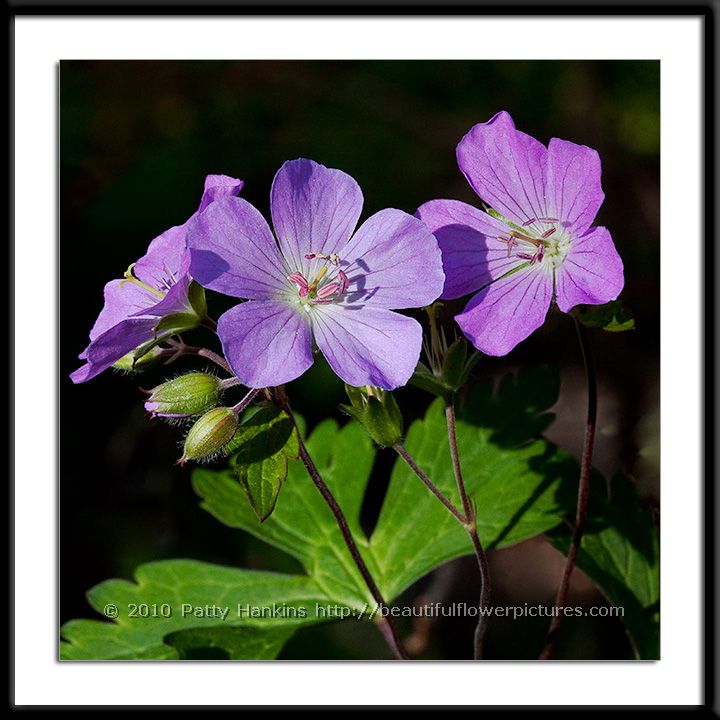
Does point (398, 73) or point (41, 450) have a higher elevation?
point (398, 73)

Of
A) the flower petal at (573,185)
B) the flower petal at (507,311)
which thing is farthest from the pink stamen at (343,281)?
the flower petal at (573,185)

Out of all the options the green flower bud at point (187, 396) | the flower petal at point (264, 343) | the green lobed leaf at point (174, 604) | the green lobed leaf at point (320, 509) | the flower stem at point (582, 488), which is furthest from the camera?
the green lobed leaf at point (320, 509)

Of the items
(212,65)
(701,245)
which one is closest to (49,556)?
(701,245)

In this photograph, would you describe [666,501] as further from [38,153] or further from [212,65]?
[212,65]

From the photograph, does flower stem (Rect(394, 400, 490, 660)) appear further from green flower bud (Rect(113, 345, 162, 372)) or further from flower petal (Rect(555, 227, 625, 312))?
green flower bud (Rect(113, 345, 162, 372))

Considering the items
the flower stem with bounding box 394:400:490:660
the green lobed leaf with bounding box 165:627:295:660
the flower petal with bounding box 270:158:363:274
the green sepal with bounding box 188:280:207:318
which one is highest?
the flower petal with bounding box 270:158:363:274

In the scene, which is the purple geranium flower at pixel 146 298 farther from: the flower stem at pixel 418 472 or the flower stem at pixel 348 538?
the flower stem at pixel 418 472

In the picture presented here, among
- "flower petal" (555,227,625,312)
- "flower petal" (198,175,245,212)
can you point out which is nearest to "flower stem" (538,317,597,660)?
Answer: "flower petal" (555,227,625,312)
